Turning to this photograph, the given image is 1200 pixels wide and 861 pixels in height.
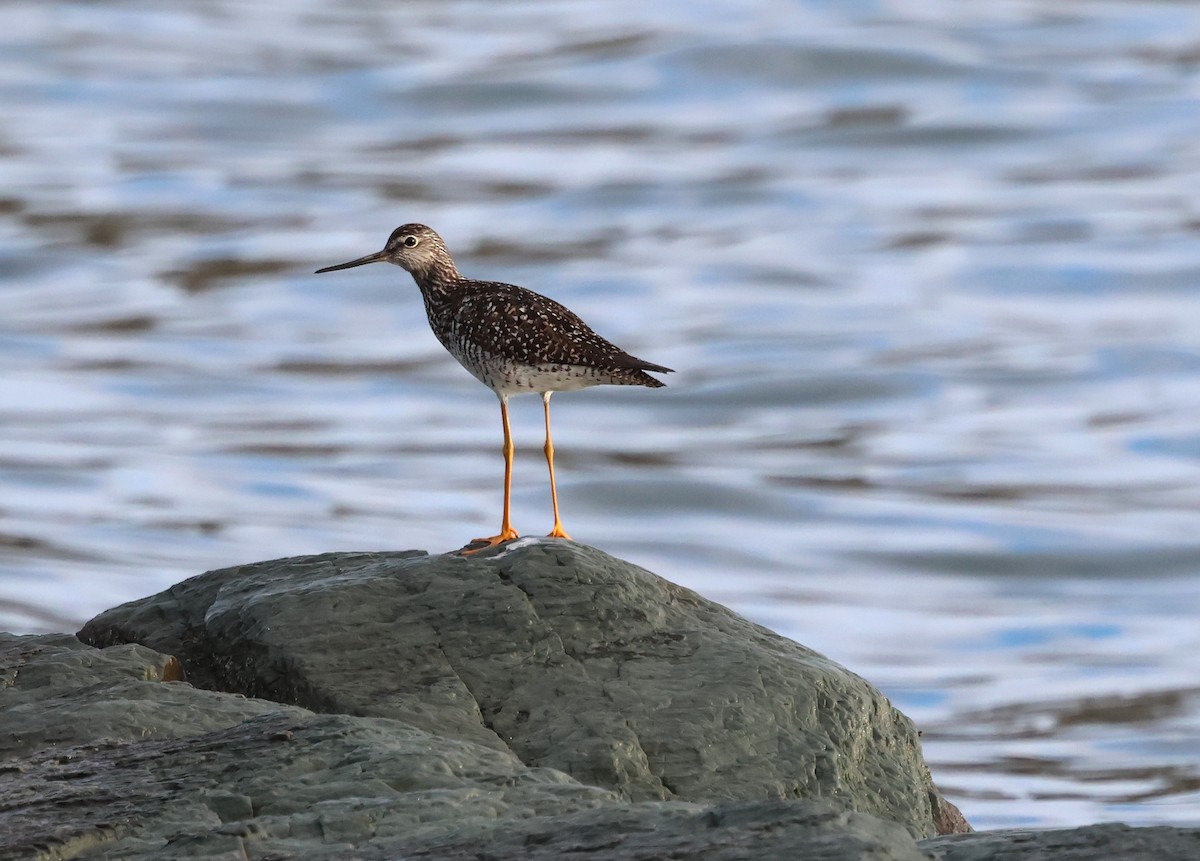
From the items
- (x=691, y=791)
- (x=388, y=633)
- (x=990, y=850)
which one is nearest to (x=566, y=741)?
(x=691, y=791)

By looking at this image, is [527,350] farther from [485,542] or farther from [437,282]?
[437,282]

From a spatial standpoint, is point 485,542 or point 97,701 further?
point 485,542

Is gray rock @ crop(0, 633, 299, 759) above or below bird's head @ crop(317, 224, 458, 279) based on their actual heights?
below

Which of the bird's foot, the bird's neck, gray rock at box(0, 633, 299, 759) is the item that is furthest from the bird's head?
gray rock at box(0, 633, 299, 759)

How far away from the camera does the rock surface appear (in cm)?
502

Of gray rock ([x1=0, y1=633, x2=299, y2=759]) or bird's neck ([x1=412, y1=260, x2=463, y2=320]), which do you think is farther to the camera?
bird's neck ([x1=412, y1=260, x2=463, y2=320])

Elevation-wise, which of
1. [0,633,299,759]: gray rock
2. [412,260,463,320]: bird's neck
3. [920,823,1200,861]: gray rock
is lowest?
[920,823,1200,861]: gray rock

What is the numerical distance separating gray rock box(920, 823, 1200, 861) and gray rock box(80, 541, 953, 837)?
138cm

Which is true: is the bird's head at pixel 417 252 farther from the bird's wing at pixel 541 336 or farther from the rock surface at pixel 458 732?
the rock surface at pixel 458 732

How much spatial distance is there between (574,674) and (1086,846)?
2310 mm

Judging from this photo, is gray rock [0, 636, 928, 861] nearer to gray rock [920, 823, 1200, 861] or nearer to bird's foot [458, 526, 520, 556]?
gray rock [920, 823, 1200, 861]

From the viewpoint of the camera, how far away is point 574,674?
6984mm

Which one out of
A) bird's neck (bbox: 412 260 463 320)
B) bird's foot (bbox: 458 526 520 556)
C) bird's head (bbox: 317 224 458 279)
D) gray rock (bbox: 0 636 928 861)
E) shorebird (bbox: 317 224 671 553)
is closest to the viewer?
gray rock (bbox: 0 636 928 861)

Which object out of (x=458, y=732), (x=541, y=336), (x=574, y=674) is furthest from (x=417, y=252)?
(x=458, y=732)
